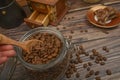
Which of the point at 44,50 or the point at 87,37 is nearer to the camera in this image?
the point at 44,50

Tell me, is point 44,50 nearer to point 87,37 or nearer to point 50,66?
point 50,66

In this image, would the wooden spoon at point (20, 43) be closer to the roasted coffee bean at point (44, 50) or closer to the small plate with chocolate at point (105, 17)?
the roasted coffee bean at point (44, 50)

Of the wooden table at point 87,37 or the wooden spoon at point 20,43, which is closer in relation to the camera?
the wooden spoon at point 20,43

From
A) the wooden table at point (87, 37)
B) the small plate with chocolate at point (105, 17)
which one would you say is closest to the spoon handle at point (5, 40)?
the wooden table at point (87, 37)

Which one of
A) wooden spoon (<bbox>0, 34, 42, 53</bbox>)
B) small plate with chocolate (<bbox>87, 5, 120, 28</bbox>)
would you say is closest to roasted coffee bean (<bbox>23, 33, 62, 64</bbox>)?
wooden spoon (<bbox>0, 34, 42, 53</bbox>)

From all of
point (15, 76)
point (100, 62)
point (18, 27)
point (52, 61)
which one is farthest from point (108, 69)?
point (18, 27)

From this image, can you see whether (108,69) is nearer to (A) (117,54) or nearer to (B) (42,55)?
(A) (117,54)

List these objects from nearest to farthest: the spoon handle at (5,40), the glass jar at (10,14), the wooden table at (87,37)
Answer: the spoon handle at (5,40)
the wooden table at (87,37)
the glass jar at (10,14)

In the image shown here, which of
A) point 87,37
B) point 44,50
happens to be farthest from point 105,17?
point 44,50
